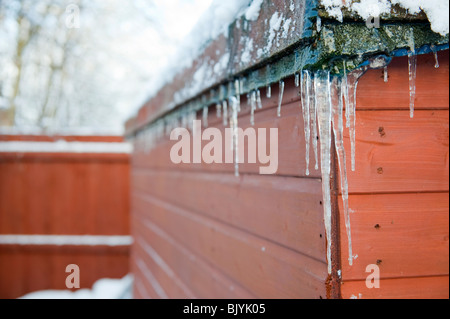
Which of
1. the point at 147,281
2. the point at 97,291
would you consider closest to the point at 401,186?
the point at 147,281

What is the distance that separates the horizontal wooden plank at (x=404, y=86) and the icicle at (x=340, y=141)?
87mm

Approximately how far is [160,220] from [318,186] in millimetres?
2437

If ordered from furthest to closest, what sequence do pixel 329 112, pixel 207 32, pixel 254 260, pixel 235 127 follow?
pixel 207 32, pixel 235 127, pixel 254 260, pixel 329 112

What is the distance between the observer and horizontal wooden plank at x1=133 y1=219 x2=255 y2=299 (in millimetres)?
1835

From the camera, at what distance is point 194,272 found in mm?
2312

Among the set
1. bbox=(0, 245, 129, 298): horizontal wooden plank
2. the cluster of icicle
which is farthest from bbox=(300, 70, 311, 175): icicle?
bbox=(0, 245, 129, 298): horizontal wooden plank

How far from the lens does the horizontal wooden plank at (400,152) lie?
1.13m

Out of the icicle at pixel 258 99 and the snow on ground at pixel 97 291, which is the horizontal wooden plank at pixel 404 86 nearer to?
the icicle at pixel 258 99

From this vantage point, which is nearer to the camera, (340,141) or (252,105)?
(340,141)

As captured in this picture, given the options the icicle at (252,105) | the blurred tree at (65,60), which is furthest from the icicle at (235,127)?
the blurred tree at (65,60)

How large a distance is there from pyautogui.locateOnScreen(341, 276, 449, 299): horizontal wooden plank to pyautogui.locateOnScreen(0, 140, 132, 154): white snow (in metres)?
5.34

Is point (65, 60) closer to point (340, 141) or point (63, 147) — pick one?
point (63, 147)

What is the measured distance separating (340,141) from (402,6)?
36 cm

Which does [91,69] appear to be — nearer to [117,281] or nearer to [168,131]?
[117,281]
